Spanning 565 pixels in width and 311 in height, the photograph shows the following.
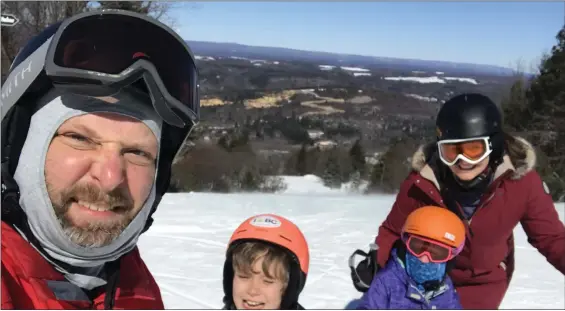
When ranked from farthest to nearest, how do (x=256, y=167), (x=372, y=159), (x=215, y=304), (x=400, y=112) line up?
1. (x=400, y=112)
2. (x=372, y=159)
3. (x=256, y=167)
4. (x=215, y=304)

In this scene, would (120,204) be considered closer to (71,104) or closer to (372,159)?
(71,104)

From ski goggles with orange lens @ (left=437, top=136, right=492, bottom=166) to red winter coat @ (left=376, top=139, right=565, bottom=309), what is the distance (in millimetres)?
129

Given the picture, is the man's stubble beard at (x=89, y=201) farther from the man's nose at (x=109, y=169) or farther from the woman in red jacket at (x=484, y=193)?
the woman in red jacket at (x=484, y=193)

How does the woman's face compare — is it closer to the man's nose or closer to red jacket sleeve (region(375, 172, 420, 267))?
red jacket sleeve (region(375, 172, 420, 267))

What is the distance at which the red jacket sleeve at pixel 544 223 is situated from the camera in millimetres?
2418

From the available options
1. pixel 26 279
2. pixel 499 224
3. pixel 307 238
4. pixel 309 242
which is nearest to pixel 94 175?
pixel 26 279

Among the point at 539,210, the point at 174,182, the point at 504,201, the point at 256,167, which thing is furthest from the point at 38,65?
the point at 256,167

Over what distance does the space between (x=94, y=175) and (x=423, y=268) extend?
5.94 ft

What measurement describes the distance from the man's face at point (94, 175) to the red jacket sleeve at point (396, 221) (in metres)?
1.73

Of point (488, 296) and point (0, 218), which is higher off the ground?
point (0, 218)

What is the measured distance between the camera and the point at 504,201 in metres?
2.43

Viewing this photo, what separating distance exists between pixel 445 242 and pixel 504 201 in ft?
1.15

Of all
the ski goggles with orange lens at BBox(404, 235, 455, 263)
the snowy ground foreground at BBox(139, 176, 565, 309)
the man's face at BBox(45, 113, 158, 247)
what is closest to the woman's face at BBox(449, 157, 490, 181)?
the ski goggles with orange lens at BBox(404, 235, 455, 263)

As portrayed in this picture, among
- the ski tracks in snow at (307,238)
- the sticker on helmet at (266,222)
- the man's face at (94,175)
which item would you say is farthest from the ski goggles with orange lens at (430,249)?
the ski tracks in snow at (307,238)
